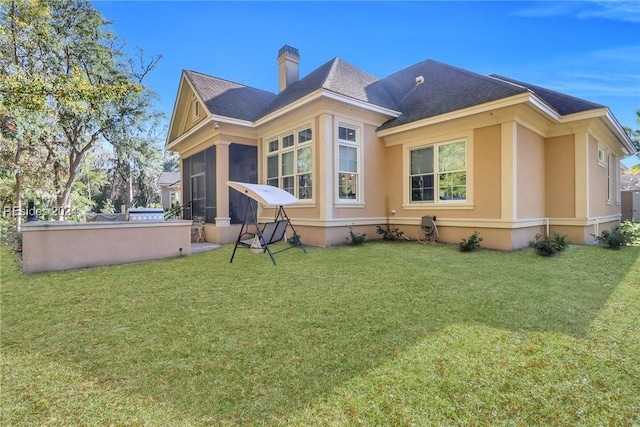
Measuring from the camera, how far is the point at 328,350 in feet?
8.01

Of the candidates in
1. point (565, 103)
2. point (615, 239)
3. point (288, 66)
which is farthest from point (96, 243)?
point (565, 103)

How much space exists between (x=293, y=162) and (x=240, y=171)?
7.80 ft

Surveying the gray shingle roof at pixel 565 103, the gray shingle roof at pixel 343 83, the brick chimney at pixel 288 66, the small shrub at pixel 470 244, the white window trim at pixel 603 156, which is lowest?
the small shrub at pixel 470 244

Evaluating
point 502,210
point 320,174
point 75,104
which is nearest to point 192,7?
point 75,104

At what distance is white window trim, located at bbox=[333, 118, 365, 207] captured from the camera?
818 cm

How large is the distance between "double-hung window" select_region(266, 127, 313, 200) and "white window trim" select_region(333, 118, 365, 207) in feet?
2.56

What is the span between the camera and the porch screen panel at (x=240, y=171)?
10344 millimetres

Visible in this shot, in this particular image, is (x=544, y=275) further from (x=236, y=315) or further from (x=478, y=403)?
(x=236, y=315)

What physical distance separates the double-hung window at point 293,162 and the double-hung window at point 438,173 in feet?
9.92

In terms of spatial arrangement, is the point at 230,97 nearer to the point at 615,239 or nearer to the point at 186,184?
the point at 186,184

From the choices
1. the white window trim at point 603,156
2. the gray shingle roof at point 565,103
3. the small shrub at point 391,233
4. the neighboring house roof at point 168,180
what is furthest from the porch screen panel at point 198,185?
the neighboring house roof at point 168,180

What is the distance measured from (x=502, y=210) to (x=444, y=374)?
5.97m

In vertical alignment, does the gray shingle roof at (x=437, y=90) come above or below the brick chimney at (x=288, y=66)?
below

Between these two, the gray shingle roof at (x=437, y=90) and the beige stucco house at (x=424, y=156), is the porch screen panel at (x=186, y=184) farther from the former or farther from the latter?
the gray shingle roof at (x=437, y=90)
